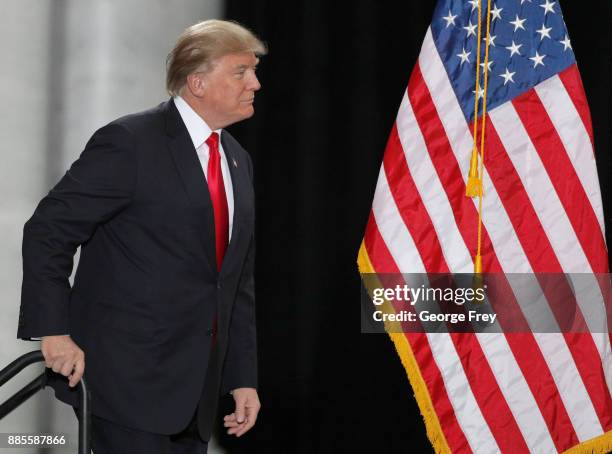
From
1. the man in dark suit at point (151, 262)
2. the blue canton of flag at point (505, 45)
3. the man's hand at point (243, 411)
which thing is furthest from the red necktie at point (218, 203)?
the blue canton of flag at point (505, 45)

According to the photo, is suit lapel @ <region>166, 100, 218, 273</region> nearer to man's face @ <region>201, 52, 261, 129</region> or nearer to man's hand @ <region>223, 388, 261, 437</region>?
man's face @ <region>201, 52, 261, 129</region>

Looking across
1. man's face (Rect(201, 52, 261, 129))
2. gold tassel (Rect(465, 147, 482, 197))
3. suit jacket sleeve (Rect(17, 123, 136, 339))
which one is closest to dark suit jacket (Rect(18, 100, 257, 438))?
suit jacket sleeve (Rect(17, 123, 136, 339))

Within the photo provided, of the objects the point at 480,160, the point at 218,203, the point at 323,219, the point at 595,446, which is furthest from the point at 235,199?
the point at 595,446

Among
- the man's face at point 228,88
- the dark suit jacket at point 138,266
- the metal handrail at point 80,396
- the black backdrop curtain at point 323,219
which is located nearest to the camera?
the metal handrail at point 80,396

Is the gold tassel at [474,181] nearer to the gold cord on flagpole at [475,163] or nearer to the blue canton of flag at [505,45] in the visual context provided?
the gold cord on flagpole at [475,163]

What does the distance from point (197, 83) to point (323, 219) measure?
1317mm

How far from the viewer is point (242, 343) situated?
6.95 ft

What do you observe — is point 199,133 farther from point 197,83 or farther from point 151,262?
point 151,262

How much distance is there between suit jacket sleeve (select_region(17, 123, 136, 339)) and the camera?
5.49 feet

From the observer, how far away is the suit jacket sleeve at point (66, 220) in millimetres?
1672

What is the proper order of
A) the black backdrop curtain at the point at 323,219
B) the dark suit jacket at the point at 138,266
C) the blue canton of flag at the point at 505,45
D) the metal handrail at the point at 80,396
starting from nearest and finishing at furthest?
the metal handrail at the point at 80,396 < the dark suit jacket at the point at 138,266 < the blue canton of flag at the point at 505,45 < the black backdrop curtain at the point at 323,219

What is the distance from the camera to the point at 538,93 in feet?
9.21

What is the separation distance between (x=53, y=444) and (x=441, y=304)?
1.41m

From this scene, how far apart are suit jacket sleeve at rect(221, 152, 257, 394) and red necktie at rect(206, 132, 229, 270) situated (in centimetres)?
20
